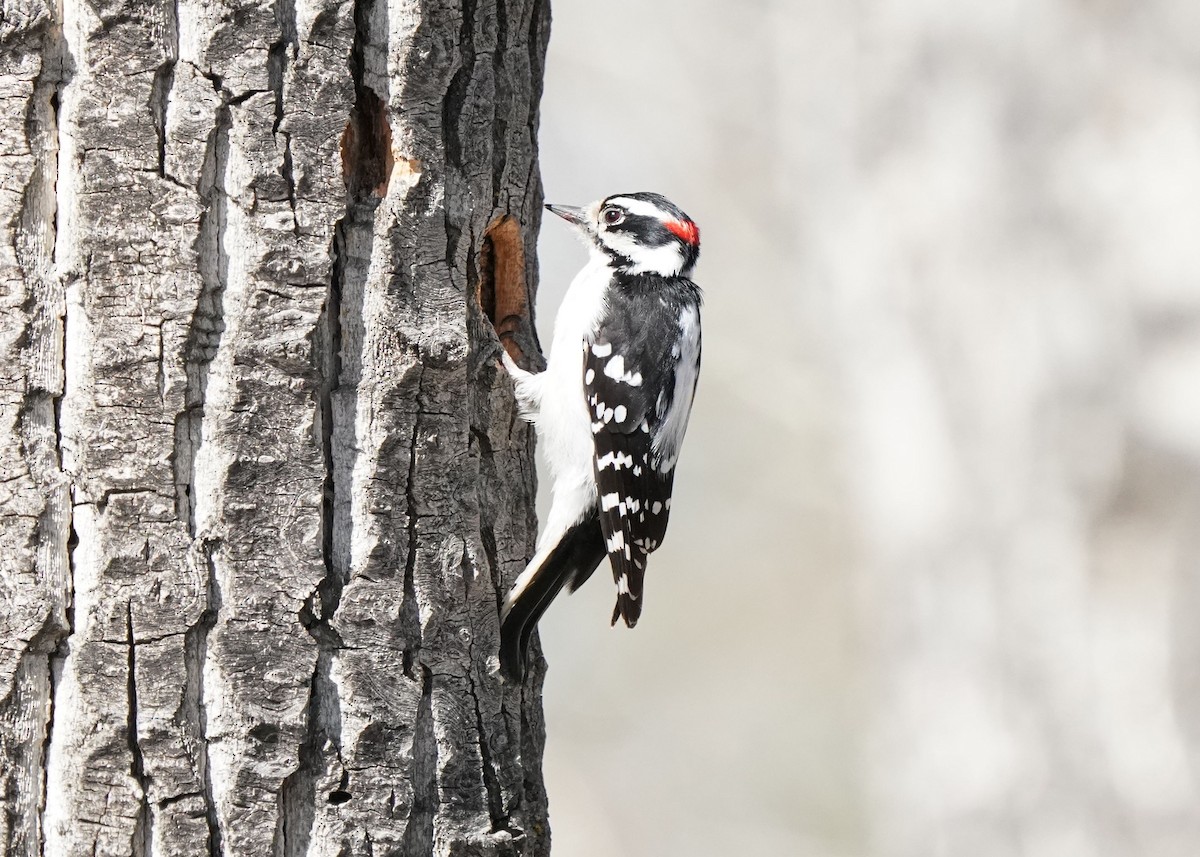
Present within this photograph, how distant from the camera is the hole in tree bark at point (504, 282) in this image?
9.17 ft

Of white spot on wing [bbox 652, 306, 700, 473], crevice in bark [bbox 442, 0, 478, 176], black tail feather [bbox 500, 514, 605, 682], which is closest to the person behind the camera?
crevice in bark [bbox 442, 0, 478, 176]

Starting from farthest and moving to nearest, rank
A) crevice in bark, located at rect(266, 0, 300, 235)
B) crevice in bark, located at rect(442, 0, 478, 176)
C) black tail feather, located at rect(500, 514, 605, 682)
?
black tail feather, located at rect(500, 514, 605, 682) → crevice in bark, located at rect(442, 0, 478, 176) → crevice in bark, located at rect(266, 0, 300, 235)

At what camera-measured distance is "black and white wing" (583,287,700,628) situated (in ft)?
11.7

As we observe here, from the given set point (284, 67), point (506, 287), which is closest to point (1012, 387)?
point (506, 287)

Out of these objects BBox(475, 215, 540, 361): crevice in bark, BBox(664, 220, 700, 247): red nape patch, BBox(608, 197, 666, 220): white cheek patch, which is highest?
BBox(608, 197, 666, 220): white cheek patch

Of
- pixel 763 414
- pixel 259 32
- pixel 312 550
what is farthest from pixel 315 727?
pixel 763 414

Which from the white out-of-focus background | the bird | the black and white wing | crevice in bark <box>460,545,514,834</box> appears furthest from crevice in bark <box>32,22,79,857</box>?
the white out-of-focus background

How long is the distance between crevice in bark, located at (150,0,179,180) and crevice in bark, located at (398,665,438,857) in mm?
1088

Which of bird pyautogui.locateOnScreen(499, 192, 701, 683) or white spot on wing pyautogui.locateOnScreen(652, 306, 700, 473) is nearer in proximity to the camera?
bird pyautogui.locateOnScreen(499, 192, 701, 683)

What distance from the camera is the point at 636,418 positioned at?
3.79 metres

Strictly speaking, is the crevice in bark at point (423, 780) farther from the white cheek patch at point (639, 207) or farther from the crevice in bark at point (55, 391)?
the white cheek patch at point (639, 207)

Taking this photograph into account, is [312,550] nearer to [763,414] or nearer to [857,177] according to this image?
[857,177]

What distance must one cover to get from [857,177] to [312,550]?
367cm

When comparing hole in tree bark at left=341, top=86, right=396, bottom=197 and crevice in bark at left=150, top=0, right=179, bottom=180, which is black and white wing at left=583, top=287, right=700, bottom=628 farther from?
crevice in bark at left=150, top=0, right=179, bottom=180
